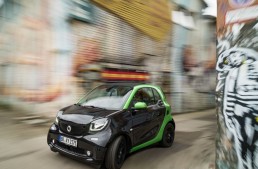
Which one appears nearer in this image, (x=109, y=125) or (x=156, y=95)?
(x=109, y=125)

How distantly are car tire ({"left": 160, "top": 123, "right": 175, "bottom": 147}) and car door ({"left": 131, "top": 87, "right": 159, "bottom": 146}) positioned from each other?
22.8 inches

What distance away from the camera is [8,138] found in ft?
23.1

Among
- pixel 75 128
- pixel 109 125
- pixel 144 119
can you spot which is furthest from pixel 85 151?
pixel 144 119

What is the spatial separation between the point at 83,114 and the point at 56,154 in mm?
1165

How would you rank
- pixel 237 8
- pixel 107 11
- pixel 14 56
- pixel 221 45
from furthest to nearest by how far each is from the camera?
pixel 107 11 → pixel 14 56 → pixel 221 45 → pixel 237 8

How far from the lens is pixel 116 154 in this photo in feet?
17.2

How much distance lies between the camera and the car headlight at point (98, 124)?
17.0 feet

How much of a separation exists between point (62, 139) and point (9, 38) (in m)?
5.81

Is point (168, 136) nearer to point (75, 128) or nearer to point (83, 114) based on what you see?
point (83, 114)

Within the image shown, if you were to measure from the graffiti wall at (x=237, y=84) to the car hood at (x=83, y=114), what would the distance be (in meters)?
2.02

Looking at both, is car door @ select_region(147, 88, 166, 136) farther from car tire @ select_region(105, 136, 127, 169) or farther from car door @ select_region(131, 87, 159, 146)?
car tire @ select_region(105, 136, 127, 169)

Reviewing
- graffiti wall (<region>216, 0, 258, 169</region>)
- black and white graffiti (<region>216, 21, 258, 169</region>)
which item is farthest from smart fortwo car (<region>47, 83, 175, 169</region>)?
black and white graffiti (<region>216, 21, 258, 169</region>)

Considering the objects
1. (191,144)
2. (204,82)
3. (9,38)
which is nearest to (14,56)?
(9,38)

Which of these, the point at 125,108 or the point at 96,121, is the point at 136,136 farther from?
the point at 96,121
